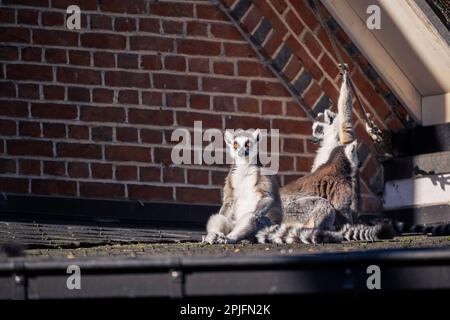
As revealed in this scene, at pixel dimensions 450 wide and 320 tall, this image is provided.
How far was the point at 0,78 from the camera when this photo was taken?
12.8 m

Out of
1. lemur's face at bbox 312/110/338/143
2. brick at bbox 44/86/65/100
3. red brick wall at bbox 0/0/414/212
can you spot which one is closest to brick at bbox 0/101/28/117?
red brick wall at bbox 0/0/414/212

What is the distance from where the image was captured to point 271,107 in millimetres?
13727

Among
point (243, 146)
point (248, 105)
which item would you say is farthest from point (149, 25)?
point (243, 146)

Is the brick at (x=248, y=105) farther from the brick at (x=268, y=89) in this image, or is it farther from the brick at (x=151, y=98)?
the brick at (x=151, y=98)

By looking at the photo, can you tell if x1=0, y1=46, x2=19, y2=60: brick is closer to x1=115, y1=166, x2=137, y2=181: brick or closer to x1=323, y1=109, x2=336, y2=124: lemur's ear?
x1=115, y1=166, x2=137, y2=181: brick

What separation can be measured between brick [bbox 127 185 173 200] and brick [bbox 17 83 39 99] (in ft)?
3.99

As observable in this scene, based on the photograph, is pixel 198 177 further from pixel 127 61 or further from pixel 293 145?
pixel 127 61

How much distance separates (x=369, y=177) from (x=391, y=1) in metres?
2.00

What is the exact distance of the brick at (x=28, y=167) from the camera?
501 inches

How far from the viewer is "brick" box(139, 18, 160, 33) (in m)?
13.3

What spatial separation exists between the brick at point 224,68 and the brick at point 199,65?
0.10 metres
